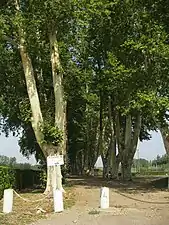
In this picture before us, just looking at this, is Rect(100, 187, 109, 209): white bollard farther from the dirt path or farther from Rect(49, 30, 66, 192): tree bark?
Rect(49, 30, 66, 192): tree bark

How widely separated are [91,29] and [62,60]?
4.78 meters

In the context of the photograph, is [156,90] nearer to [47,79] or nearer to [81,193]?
[81,193]

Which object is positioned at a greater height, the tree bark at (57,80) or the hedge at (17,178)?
the tree bark at (57,80)

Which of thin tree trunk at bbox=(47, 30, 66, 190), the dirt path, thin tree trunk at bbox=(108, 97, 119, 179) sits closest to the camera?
the dirt path

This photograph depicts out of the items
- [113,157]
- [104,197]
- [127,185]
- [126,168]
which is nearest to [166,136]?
[127,185]

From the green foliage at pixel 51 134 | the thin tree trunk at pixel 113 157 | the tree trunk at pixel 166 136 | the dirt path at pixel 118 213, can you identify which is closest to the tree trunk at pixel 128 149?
the thin tree trunk at pixel 113 157

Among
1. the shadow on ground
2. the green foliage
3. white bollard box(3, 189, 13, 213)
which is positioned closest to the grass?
white bollard box(3, 189, 13, 213)

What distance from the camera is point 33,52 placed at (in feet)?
80.7

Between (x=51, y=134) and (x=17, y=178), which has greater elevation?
(x=51, y=134)

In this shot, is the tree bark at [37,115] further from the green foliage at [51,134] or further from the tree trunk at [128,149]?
the tree trunk at [128,149]

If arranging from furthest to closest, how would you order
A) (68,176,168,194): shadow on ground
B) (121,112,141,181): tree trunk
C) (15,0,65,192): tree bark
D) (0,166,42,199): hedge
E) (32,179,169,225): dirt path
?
1. (121,112,141,181): tree trunk
2. (68,176,168,194): shadow on ground
3. (0,166,42,199): hedge
4. (15,0,65,192): tree bark
5. (32,179,169,225): dirt path

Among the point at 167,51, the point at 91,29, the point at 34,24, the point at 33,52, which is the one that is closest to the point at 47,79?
the point at 91,29

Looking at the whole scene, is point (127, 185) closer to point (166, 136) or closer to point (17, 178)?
point (166, 136)

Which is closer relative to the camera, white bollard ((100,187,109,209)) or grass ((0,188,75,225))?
grass ((0,188,75,225))
